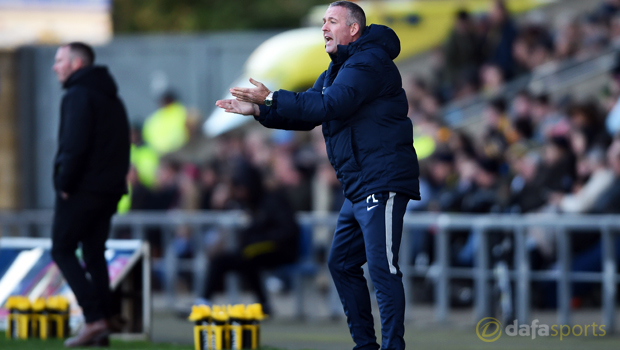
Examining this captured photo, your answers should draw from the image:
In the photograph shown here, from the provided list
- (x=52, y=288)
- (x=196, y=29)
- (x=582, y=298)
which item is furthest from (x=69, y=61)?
(x=196, y=29)

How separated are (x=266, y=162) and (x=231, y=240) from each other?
2353 millimetres

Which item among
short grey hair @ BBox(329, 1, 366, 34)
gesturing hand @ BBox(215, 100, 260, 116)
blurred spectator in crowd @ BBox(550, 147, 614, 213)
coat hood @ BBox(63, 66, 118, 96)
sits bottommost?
blurred spectator in crowd @ BBox(550, 147, 614, 213)

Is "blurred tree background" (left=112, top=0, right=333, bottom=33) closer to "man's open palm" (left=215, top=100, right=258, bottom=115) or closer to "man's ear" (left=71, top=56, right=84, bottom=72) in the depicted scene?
"man's ear" (left=71, top=56, right=84, bottom=72)

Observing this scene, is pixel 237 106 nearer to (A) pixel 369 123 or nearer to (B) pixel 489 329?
(A) pixel 369 123

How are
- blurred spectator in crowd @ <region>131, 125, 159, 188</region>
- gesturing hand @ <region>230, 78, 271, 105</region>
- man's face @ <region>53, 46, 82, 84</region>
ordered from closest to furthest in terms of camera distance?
gesturing hand @ <region>230, 78, 271, 105</region> < man's face @ <region>53, 46, 82, 84</region> < blurred spectator in crowd @ <region>131, 125, 159, 188</region>

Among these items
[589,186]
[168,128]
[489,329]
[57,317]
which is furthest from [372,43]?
[168,128]

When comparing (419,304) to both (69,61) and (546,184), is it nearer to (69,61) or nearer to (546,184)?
(546,184)

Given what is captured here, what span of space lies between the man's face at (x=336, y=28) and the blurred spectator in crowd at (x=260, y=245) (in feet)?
16.7

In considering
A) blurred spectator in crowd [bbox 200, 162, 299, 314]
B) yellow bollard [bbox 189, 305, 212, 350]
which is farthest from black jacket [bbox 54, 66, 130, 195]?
blurred spectator in crowd [bbox 200, 162, 299, 314]

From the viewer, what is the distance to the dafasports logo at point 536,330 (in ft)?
32.0

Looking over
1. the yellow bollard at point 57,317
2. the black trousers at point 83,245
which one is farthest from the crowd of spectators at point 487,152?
the black trousers at point 83,245

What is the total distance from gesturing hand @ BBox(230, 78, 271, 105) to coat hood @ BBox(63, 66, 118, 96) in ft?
7.15

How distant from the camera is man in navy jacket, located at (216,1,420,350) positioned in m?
6.38

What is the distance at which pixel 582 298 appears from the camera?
35.6 ft
